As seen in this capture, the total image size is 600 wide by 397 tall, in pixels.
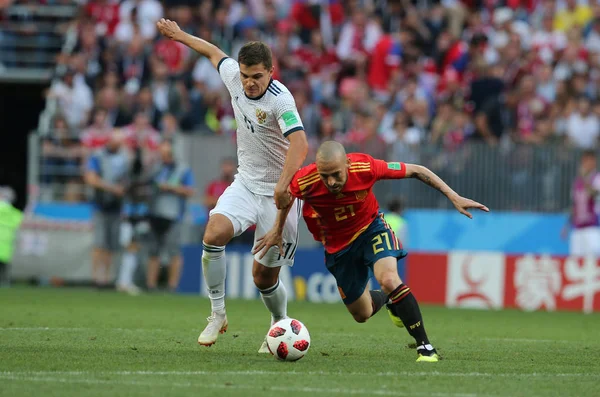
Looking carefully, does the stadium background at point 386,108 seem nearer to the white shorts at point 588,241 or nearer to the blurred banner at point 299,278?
the blurred banner at point 299,278

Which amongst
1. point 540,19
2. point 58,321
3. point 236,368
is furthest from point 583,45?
point 236,368

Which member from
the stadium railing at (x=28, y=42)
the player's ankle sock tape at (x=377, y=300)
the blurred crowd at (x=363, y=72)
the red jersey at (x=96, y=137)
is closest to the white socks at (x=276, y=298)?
the player's ankle sock tape at (x=377, y=300)

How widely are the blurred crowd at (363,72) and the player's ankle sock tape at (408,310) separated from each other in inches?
446

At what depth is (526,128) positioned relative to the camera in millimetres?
20812

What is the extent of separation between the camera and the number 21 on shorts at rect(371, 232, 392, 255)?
932 cm

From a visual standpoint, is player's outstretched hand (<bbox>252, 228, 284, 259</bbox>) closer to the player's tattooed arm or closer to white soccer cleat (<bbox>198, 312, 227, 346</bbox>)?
the player's tattooed arm

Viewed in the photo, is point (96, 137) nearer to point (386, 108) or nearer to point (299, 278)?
point (299, 278)

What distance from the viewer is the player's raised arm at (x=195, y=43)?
10320mm

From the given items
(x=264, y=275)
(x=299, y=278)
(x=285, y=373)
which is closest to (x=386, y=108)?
(x=299, y=278)

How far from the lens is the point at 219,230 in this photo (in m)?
9.60

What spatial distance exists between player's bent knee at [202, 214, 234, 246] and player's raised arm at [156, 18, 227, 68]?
144 centimetres

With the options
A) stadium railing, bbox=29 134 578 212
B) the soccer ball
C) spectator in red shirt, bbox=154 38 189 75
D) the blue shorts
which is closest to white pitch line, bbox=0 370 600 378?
the soccer ball

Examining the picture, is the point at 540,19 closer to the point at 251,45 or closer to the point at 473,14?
the point at 473,14

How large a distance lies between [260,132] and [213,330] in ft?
5.45
